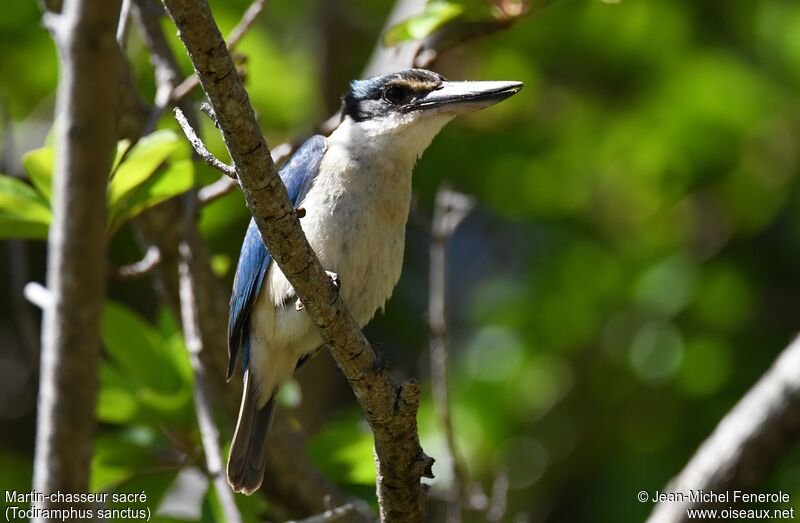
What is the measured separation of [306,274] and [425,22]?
1189mm

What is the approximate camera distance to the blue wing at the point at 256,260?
3.55 meters

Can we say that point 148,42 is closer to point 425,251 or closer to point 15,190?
point 15,190

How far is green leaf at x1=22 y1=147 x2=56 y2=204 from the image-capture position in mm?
2980

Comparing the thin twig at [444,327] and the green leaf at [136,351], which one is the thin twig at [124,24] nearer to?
the green leaf at [136,351]

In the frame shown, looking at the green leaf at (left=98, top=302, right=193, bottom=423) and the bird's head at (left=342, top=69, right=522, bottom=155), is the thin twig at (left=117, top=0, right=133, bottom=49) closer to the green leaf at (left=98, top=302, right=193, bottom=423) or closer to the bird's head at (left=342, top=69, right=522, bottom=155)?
the bird's head at (left=342, top=69, right=522, bottom=155)

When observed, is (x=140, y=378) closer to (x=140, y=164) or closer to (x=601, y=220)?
(x=140, y=164)

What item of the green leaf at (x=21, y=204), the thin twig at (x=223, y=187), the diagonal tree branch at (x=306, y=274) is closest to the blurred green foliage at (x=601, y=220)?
the thin twig at (x=223, y=187)

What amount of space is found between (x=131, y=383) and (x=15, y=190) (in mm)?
1048

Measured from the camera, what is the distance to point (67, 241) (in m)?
2.63

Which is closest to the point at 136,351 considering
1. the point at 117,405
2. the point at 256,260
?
the point at 117,405

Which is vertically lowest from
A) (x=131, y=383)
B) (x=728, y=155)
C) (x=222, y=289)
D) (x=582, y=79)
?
(x=131, y=383)

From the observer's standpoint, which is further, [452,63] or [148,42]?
[452,63]

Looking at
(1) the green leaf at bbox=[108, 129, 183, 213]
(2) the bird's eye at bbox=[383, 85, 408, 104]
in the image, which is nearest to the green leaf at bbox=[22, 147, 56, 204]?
(1) the green leaf at bbox=[108, 129, 183, 213]

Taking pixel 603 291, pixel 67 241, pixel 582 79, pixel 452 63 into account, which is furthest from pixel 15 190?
pixel 582 79
